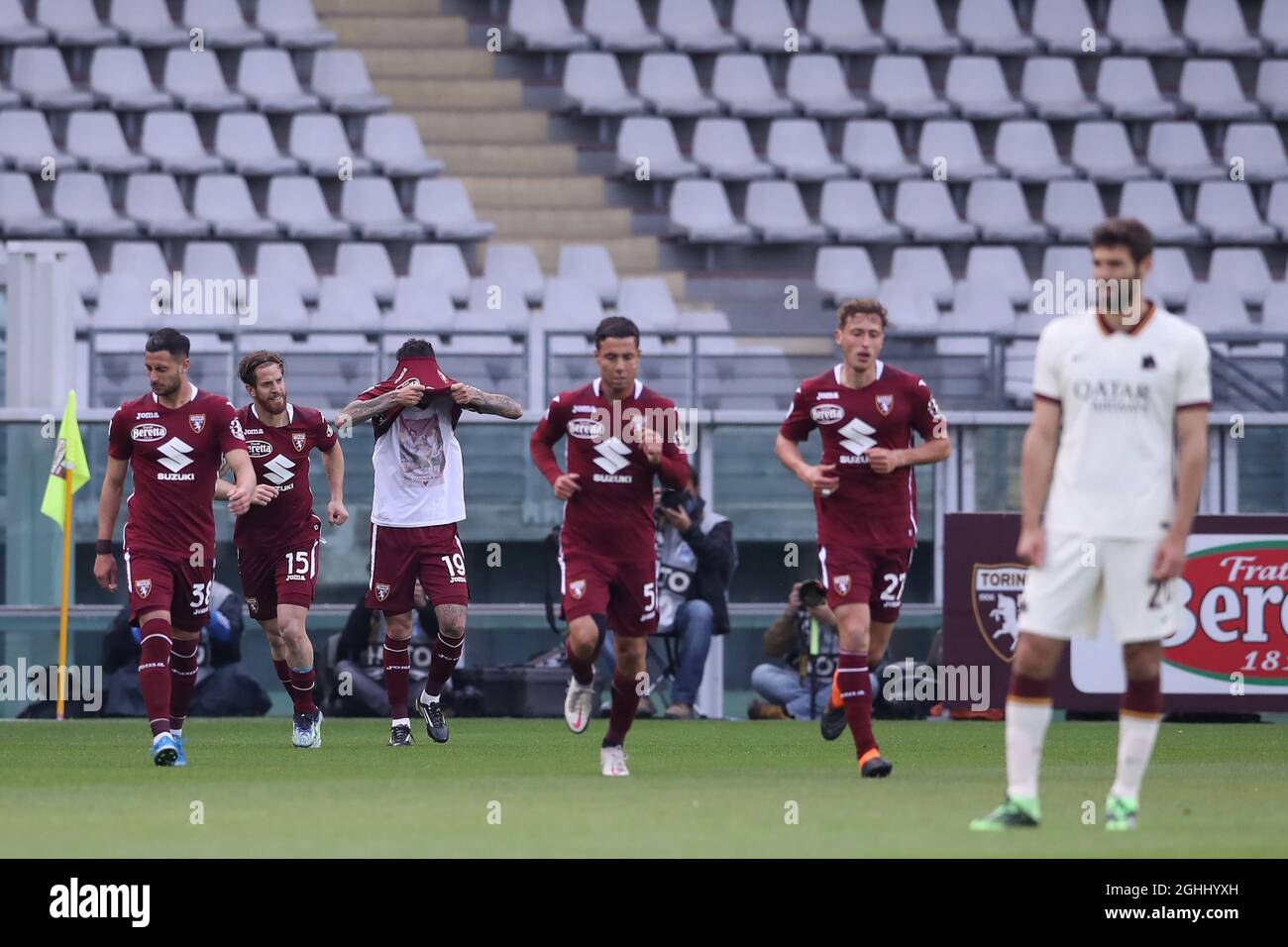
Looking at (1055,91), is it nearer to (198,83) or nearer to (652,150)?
(652,150)

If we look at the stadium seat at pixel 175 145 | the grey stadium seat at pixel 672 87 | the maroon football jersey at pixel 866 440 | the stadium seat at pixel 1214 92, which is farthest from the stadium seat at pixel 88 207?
the maroon football jersey at pixel 866 440

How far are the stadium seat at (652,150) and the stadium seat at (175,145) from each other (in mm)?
4353

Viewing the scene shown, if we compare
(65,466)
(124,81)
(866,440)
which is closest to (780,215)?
(124,81)

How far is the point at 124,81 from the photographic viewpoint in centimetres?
2400

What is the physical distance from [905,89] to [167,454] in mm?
15302

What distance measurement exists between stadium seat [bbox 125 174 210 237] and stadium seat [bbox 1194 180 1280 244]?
1094cm

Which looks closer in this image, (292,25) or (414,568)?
(414,568)

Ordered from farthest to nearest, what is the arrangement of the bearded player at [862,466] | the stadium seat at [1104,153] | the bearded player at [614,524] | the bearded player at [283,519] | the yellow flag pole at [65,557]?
1. the stadium seat at [1104,153]
2. the yellow flag pole at [65,557]
3. the bearded player at [283,519]
4. the bearded player at [862,466]
5. the bearded player at [614,524]

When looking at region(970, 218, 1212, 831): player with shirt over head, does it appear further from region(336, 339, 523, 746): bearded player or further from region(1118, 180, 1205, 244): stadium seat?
region(1118, 180, 1205, 244): stadium seat

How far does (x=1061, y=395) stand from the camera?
7.87m

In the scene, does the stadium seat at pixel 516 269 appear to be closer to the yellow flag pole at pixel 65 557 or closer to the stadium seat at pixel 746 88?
the stadium seat at pixel 746 88

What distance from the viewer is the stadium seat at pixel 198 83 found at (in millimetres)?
23969
